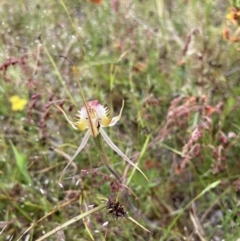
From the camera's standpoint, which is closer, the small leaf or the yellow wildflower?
the small leaf

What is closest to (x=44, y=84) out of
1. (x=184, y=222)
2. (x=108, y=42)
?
(x=108, y=42)

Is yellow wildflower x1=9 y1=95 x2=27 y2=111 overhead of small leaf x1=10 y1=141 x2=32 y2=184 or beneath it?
overhead

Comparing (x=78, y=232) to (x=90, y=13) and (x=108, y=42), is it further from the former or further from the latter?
(x=90, y=13)

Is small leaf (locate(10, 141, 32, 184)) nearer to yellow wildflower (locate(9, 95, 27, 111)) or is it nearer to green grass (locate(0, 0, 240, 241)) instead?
green grass (locate(0, 0, 240, 241))

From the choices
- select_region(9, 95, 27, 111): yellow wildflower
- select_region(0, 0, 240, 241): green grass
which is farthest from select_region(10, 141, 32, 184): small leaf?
select_region(9, 95, 27, 111): yellow wildflower
